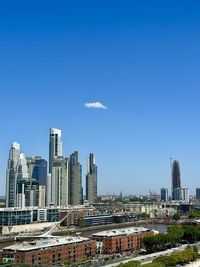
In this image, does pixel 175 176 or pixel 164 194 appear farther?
pixel 164 194

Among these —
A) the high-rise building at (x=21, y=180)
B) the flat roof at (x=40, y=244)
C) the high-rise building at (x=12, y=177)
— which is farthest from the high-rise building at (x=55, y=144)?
the flat roof at (x=40, y=244)

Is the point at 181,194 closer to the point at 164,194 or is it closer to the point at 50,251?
the point at 164,194

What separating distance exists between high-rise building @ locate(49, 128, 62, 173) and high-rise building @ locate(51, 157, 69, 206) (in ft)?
14.5

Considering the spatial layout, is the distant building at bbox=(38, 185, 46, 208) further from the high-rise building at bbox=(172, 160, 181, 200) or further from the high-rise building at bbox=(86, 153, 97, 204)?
the high-rise building at bbox=(172, 160, 181, 200)

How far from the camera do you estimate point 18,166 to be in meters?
67.4

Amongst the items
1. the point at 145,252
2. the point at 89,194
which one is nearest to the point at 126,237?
the point at 145,252

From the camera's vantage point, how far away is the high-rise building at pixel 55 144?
8025 cm

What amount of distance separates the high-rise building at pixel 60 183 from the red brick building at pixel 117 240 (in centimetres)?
4186

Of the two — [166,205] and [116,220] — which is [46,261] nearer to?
[116,220]

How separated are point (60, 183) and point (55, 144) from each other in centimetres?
996

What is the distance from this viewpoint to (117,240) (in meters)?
29.6

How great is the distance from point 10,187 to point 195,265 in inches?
1779

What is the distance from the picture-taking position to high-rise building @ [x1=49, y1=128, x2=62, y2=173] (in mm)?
80250

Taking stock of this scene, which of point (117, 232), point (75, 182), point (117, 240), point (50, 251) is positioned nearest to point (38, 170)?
point (75, 182)
